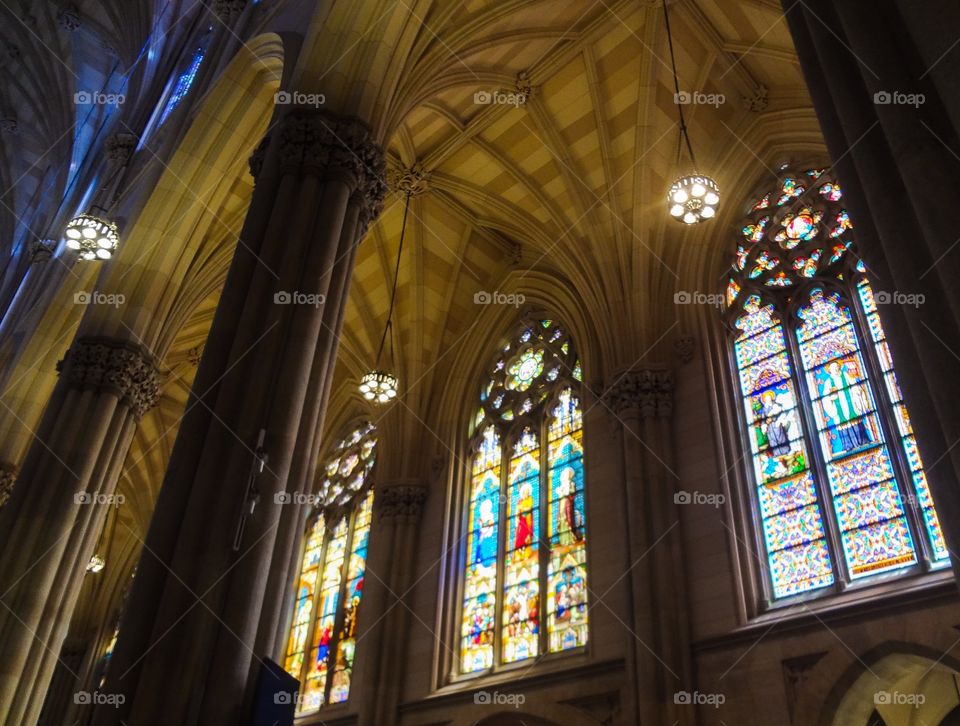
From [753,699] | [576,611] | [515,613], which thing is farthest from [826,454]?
[515,613]

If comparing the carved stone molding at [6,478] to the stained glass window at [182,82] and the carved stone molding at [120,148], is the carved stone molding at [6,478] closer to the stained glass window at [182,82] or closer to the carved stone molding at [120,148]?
the carved stone molding at [120,148]

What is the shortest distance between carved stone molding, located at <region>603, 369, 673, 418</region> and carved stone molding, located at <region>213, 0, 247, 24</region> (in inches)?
372

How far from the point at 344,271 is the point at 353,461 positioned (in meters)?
11.0

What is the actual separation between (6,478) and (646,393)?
11.1 meters

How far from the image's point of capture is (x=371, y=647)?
14.3 m

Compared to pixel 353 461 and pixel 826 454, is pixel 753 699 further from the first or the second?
pixel 353 461
